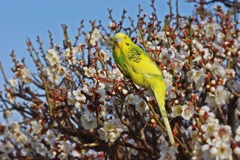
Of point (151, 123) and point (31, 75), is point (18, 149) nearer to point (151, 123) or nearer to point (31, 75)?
point (31, 75)

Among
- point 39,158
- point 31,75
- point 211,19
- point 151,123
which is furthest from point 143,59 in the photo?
point 211,19

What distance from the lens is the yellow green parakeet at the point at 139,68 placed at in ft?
12.7

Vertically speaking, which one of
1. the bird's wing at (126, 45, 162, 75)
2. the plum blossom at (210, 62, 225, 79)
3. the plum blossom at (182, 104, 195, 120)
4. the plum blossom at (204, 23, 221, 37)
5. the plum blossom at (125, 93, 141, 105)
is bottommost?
the plum blossom at (182, 104, 195, 120)

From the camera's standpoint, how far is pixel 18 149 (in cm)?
593

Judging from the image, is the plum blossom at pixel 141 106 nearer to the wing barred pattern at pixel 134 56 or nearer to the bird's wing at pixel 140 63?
the bird's wing at pixel 140 63

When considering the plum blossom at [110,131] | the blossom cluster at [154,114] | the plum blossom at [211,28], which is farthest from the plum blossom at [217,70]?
Result: the plum blossom at [211,28]

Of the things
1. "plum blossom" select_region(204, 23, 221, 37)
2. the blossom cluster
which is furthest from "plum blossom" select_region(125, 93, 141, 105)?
"plum blossom" select_region(204, 23, 221, 37)

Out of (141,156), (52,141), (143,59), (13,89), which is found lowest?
(141,156)

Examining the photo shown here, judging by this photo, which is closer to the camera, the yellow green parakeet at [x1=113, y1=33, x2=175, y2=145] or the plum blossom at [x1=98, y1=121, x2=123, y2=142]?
the yellow green parakeet at [x1=113, y1=33, x2=175, y2=145]

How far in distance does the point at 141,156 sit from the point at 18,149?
1833mm

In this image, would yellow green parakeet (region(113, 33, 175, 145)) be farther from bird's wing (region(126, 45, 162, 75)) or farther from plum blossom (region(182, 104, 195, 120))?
plum blossom (region(182, 104, 195, 120))

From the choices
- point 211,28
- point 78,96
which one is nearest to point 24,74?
point 78,96

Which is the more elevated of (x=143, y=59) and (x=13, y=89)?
(x=13, y=89)

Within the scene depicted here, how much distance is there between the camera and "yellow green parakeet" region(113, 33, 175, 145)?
3.86 metres
